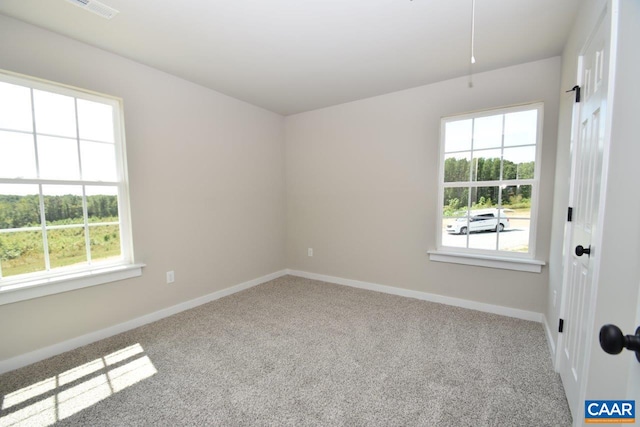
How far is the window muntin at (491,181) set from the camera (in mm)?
2752

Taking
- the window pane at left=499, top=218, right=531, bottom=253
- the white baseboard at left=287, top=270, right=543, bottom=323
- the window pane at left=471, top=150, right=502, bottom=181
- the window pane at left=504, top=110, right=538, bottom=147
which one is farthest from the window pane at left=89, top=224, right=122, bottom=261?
the window pane at left=504, top=110, right=538, bottom=147

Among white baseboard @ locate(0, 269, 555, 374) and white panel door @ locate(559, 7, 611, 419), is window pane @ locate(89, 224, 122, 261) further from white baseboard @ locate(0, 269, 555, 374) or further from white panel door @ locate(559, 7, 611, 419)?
white panel door @ locate(559, 7, 611, 419)

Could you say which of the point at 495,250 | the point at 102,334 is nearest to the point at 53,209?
the point at 102,334

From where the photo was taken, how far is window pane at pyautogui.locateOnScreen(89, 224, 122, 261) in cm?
247

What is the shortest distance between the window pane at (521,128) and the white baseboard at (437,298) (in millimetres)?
1737

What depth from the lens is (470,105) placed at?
9.77 feet

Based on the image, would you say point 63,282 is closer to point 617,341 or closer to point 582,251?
point 617,341

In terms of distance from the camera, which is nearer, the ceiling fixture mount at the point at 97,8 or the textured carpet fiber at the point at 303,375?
the textured carpet fiber at the point at 303,375

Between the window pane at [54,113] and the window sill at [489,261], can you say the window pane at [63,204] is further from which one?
the window sill at [489,261]

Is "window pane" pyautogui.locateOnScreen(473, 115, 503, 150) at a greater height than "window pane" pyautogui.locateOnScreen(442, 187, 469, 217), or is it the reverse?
"window pane" pyautogui.locateOnScreen(473, 115, 503, 150)

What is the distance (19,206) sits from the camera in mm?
2061

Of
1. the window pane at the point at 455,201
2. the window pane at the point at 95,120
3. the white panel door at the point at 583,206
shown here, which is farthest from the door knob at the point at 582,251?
the window pane at the point at 95,120

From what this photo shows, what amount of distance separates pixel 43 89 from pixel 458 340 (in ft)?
13.2

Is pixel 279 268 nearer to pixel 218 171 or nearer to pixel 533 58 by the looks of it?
pixel 218 171
